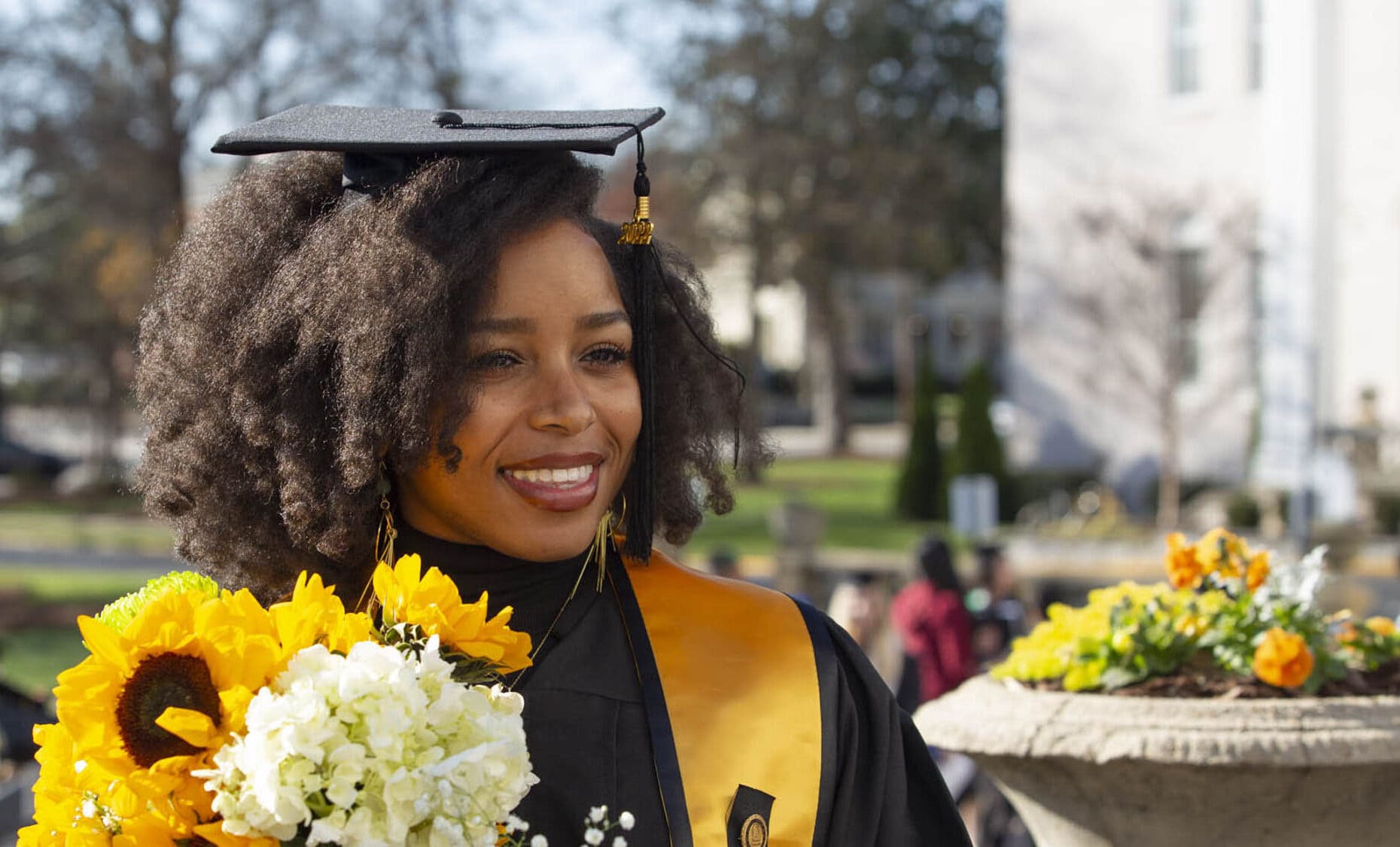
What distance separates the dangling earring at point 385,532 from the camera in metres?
2.36

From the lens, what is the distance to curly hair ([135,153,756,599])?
220 centimetres

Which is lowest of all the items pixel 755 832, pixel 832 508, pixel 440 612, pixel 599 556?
pixel 832 508

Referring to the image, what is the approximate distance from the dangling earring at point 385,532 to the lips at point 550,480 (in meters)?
0.22

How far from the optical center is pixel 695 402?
104 inches

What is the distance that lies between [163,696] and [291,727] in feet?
0.76

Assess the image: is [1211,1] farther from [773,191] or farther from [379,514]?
[379,514]

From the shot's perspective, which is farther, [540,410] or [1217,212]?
[1217,212]

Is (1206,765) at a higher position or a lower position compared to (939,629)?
higher

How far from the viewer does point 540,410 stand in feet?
7.26

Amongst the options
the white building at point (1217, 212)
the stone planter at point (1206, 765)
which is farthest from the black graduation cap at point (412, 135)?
the white building at point (1217, 212)

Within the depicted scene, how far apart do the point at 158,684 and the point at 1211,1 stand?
2054 centimetres

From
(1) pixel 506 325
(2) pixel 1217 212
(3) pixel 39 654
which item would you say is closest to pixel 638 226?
(1) pixel 506 325

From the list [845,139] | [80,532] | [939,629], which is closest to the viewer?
[939,629]

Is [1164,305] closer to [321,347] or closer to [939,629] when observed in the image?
[939,629]
